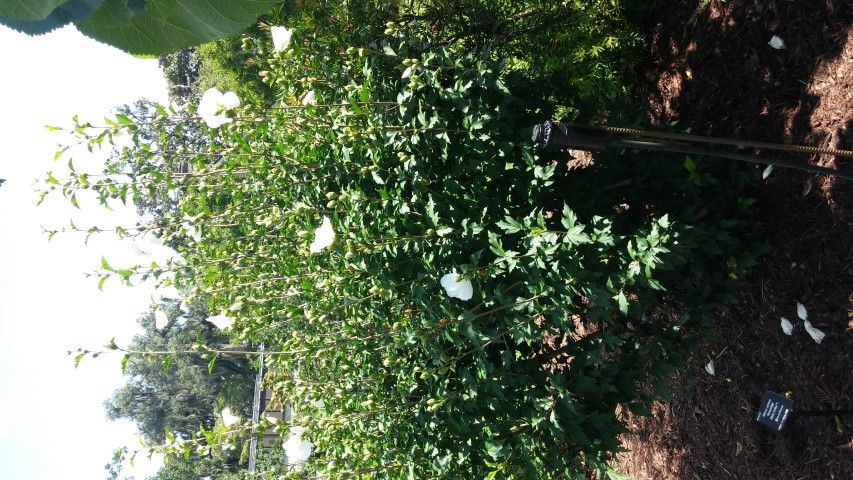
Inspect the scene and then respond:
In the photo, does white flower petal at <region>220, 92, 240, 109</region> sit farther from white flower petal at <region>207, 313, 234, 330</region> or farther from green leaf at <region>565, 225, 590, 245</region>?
green leaf at <region>565, 225, 590, 245</region>

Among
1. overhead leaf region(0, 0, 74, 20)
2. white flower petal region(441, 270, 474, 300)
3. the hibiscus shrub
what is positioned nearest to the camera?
overhead leaf region(0, 0, 74, 20)

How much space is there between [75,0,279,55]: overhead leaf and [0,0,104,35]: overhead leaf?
9 centimetres

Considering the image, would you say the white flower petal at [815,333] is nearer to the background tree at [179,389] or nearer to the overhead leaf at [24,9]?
the overhead leaf at [24,9]

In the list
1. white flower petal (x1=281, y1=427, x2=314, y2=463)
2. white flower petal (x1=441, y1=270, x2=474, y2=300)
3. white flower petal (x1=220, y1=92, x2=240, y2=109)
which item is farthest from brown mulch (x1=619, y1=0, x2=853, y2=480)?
→ white flower petal (x1=220, y1=92, x2=240, y2=109)

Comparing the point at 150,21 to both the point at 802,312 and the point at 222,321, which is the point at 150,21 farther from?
the point at 802,312

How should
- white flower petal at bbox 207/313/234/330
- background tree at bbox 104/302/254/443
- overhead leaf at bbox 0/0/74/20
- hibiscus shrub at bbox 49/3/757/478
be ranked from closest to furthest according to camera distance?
overhead leaf at bbox 0/0/74/20
hibiscus shrub at bbox 49/3/757/478
white flower petal at bbox 207/313/234/330
background tree at bbox 104/302/254/443

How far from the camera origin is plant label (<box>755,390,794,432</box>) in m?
3.59

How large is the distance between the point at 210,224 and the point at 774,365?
382 centimetres

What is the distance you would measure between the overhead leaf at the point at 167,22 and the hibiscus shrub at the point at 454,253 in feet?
6.53

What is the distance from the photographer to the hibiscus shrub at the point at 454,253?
324 centimetres

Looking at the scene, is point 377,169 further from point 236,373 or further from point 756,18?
point 236,373

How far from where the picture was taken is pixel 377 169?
11.5 ft

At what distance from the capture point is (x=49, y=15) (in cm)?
92

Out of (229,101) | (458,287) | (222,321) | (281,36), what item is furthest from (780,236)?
(222,321)
